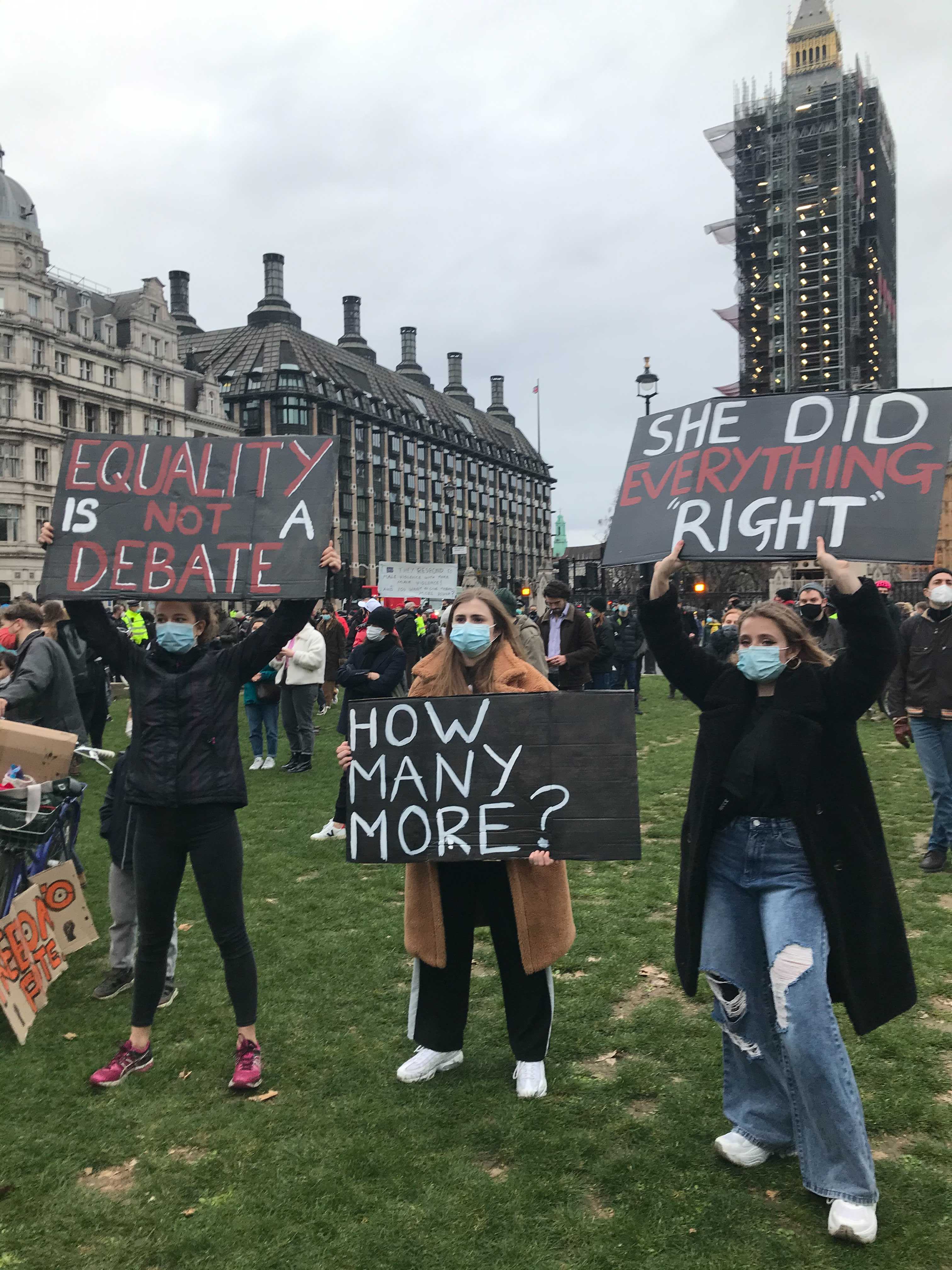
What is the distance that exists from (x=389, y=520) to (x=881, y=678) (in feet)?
290

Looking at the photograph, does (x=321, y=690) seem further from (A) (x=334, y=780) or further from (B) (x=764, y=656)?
(B) (x=764, y=656)

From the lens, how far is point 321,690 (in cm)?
1767

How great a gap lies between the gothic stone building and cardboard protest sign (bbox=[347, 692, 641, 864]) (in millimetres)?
49043

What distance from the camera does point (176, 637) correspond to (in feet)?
13.8

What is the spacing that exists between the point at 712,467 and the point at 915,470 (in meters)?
0.77

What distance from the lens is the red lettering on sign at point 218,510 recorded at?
4434 mm

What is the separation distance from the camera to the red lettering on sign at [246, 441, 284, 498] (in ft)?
14.7

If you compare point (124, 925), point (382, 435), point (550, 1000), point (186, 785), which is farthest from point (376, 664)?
point (382, 435)

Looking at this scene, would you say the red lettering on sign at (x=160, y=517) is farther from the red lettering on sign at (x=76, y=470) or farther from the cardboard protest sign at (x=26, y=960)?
the cardboard protest sign at (x=26, y=960)

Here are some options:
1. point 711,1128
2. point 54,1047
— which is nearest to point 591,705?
point 711,1128

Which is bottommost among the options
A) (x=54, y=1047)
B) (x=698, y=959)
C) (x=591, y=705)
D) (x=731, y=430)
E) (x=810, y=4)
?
(x=54, y=1047)

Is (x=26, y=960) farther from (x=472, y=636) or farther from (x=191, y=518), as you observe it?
(x=472, y=636)

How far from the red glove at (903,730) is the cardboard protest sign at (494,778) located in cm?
419

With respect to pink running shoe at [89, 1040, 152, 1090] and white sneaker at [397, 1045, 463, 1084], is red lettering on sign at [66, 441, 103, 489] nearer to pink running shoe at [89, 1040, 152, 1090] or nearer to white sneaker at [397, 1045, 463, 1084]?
pink running shoe at [89, 1040, 152, 1090]
